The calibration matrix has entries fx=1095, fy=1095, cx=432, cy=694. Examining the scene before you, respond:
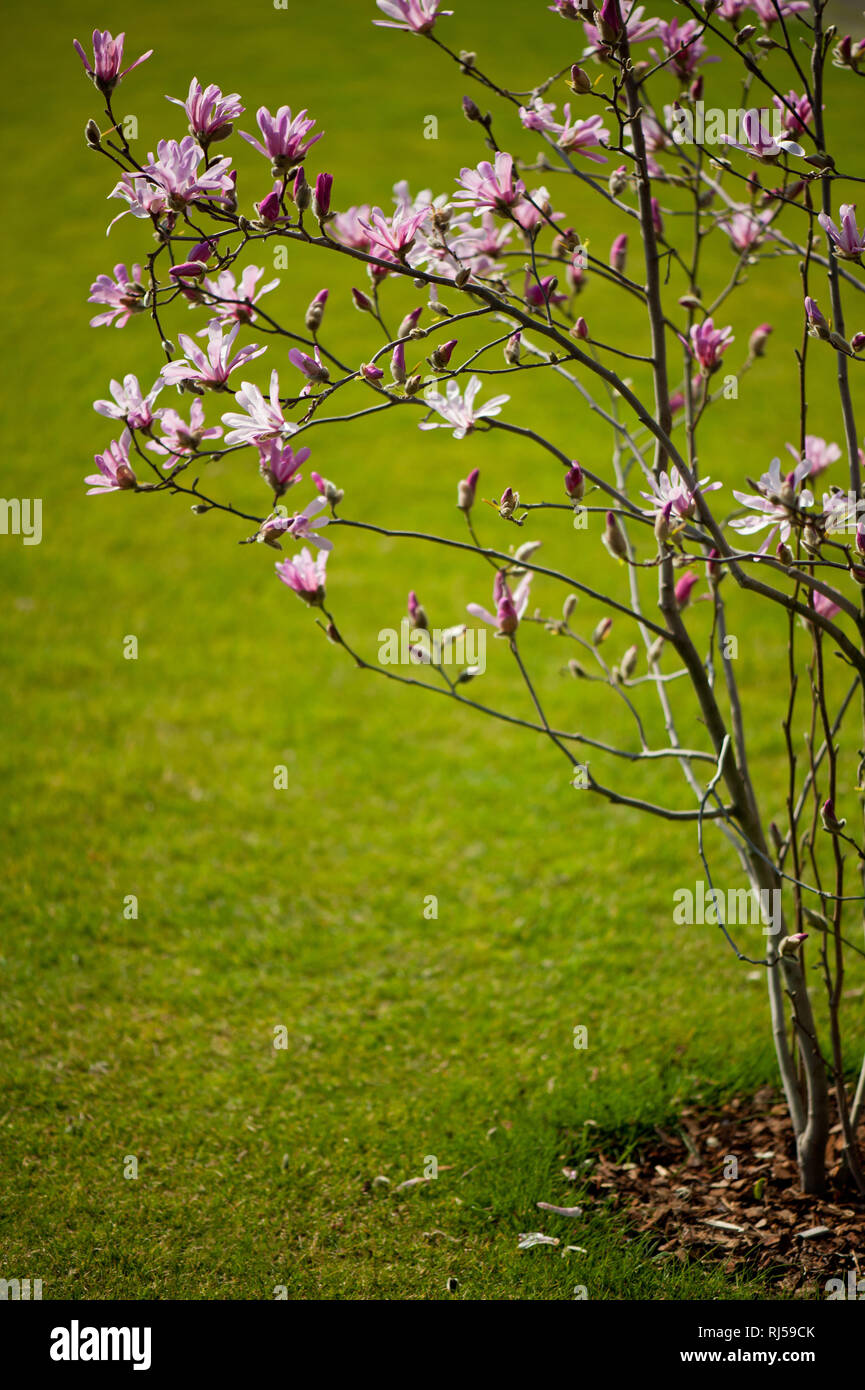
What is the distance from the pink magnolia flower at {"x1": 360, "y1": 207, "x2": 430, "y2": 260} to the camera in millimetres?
1622

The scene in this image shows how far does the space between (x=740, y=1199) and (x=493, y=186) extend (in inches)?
78.5

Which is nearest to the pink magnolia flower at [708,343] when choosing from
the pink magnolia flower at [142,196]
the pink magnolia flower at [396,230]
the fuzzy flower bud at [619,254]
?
the fuzzy flower bud at [619,254]

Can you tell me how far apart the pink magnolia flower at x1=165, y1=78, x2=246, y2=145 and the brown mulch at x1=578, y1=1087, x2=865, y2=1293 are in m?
2.11

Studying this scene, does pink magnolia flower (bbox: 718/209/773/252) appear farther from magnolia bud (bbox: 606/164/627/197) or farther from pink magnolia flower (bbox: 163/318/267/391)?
pink magnolia flower (bbox: 163/318/267/391)

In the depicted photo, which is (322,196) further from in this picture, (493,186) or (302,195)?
(493,186)

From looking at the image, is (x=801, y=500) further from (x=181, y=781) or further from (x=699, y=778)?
(x=181, y=781)

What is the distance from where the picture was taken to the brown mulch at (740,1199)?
2.12 m

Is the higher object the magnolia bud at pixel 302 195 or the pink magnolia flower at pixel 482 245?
the pink magnolia flower at pixel 482 245

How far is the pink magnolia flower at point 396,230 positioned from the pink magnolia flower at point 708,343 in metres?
0.52

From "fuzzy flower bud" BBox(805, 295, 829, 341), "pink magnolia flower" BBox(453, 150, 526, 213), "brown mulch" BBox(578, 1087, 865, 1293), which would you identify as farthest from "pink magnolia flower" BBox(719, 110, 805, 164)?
"brown mulch" BBox(578, 1087, 865, 1293)

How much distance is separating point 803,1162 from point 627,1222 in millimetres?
380

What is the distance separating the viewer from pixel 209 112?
155cm

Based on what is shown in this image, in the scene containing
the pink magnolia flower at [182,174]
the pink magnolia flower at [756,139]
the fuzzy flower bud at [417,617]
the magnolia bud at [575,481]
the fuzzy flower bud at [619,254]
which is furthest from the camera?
the fuzzy flower bud at [619,254]

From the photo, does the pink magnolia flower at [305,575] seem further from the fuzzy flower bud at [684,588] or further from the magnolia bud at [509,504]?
the fuzzy flower bud at [684,588]
